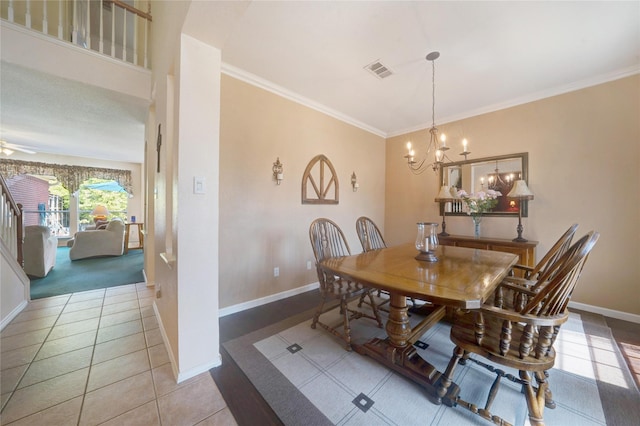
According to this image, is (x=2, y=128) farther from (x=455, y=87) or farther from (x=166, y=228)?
(x=455, y=87)

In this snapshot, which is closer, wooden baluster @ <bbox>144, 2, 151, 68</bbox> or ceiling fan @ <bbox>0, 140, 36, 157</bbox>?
wooden baluster @ <bbox>144, 2, 151, 68</bbox>

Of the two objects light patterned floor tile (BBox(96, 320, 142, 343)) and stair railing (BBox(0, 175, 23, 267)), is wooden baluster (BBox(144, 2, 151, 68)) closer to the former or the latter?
stair railing (BBox(0, 175, 23, 267))


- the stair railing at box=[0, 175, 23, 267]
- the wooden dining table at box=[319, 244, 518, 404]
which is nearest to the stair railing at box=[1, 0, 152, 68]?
the stair railing at box=[0, 175, 23, 267]

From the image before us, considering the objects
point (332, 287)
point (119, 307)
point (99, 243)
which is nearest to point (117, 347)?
point (119, 307)

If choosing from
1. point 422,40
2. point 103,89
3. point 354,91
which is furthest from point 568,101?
point 103,89

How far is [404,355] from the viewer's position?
1564 millimetres

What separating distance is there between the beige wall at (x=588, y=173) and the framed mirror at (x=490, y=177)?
3.8 inches

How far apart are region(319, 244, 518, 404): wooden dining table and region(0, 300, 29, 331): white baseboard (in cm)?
319

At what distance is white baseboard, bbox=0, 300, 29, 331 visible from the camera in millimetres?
2200

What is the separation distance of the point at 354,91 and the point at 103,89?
9.57ft

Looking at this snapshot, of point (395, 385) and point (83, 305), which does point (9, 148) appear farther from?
point (395, 385)

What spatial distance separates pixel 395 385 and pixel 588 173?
3281 mm

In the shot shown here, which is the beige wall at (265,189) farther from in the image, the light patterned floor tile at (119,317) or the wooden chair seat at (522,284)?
the wooden chair seat at (522,284)

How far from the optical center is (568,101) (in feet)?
9.00
